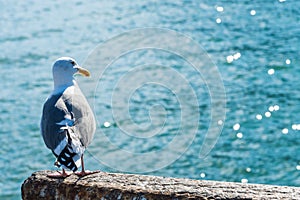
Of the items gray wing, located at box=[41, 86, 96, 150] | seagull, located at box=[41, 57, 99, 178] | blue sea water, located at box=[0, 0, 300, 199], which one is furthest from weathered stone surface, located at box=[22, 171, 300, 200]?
blue sea water, located at box=[0, 0, 300, 199]

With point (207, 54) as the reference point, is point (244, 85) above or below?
below

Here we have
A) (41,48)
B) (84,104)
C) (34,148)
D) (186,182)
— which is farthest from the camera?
(41,48)

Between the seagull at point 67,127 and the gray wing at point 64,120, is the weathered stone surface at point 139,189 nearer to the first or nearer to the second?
the seagull at point 67,127

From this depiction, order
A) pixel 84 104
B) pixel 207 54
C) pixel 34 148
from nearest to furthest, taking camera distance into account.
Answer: pixel 84 104
pixel 34 148
pixel 207 54

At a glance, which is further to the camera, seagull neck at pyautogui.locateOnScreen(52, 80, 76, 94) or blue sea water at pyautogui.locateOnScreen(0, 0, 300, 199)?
blue sea water at pyautogui.locateOnScreen(0, 0, 300, 199)

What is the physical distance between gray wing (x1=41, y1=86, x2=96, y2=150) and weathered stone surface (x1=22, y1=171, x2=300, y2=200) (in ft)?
2.30

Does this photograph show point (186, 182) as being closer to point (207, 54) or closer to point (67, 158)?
point (67, 158)

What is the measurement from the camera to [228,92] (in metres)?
10.4

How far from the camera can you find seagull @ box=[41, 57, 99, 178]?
353 centimetres

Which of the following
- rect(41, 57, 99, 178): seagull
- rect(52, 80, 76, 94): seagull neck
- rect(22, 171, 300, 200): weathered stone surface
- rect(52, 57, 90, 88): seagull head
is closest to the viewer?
rect(22, 171, 300, 200): weathered stone surface

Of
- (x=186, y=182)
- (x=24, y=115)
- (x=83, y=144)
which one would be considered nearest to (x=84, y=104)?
(x=83, y=144)

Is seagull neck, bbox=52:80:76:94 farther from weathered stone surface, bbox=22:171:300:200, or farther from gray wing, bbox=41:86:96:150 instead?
weathered stone surface, bbox=22:171:300:200

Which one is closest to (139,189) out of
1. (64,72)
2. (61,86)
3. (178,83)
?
(61,86)

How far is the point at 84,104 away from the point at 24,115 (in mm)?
6608
